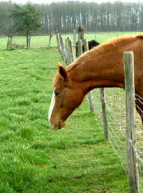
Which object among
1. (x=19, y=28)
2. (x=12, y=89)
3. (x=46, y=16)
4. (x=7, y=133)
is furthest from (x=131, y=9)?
(x=7, y=133)

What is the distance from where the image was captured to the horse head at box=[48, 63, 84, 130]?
3604 millimetres

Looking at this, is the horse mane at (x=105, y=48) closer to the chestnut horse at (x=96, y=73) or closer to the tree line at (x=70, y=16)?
the chestnut horse at (x=96, y=73)

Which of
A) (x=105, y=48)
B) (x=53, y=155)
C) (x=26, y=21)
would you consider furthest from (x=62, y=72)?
(x=26, y=21)

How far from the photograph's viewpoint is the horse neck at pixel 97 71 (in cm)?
355

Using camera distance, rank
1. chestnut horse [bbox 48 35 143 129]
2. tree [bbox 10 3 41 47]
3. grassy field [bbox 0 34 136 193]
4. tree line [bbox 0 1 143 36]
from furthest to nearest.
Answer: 1. tree line [bbox 0 1 143 36]
2. tree [bbox 10 3 41 47]
3. chestnut horse [bbox 48 35 143 129]
4. grassy field [bbox 0 34 136 193]

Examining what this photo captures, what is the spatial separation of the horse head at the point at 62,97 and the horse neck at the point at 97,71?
0.30ft

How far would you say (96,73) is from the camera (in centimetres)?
359

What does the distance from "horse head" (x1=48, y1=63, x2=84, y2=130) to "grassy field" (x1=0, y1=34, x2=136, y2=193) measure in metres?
0.70

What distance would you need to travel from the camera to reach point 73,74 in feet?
11.8

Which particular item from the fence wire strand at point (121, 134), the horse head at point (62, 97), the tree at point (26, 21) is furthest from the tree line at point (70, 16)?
the horse head at point (62, 97)

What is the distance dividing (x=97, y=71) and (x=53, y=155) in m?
1.71

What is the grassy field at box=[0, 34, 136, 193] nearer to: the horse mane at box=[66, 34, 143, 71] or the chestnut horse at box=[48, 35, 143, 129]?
the chestnut horse at box=[48, 35, 143, 129]

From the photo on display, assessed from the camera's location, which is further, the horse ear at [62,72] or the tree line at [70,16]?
the tree line at [70,16]

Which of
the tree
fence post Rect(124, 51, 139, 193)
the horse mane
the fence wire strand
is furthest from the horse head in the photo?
the tree
